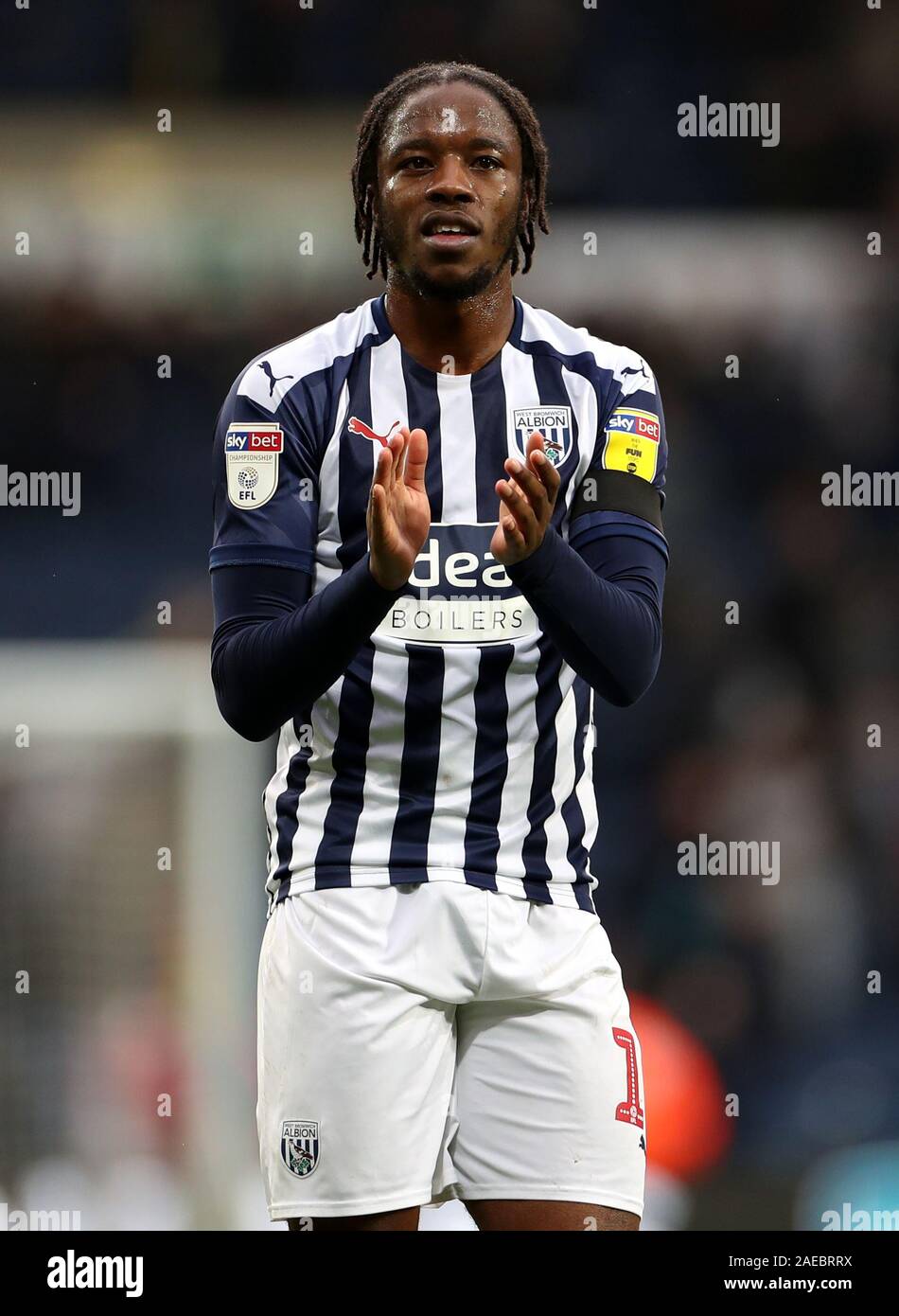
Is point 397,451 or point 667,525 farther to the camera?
point 667,525

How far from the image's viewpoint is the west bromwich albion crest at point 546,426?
5.75 feet

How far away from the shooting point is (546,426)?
1.76 meters

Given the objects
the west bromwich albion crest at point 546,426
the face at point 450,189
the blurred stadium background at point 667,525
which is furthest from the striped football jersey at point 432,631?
the blurred stadium background at point 667,525

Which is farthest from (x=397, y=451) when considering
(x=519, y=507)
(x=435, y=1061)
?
(x=435, y=1061)

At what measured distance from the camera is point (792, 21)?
3.63 metres

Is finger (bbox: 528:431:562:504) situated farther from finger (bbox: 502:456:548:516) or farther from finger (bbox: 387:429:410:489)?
finger (bbox: 387:429:410:489)

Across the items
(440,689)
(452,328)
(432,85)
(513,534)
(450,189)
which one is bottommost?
(440,689)

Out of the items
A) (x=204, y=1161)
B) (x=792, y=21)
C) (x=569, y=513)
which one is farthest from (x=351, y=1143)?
(x=792, y=21)

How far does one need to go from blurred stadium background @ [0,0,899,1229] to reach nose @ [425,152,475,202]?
177 cm

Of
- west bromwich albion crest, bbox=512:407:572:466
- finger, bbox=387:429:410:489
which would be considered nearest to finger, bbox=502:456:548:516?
finger, bbox=387:429:410:489

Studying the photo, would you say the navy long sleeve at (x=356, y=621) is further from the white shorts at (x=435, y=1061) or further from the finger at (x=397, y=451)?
the white shorts at (x=435, y=1061)

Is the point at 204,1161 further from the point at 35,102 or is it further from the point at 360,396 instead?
the point at 35,102

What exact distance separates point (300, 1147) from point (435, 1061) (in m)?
0.16

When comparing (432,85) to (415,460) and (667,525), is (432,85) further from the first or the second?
(667,525)
